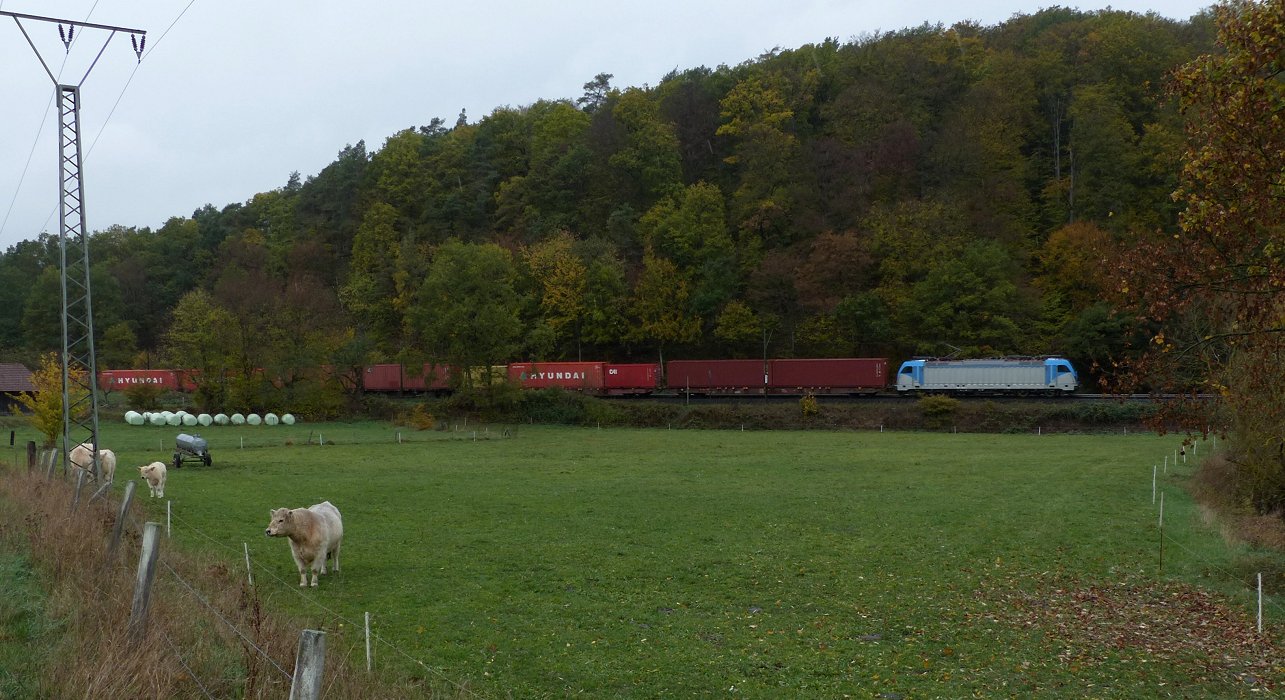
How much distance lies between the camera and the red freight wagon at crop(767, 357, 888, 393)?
2475 inches

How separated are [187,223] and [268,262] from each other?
80.1 ft

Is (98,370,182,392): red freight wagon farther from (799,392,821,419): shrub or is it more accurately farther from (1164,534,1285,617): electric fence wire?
(1164,534,1285,617): electric fence wire

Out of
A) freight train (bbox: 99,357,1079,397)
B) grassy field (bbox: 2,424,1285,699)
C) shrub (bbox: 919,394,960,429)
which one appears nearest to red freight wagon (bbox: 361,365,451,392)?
freight train (bbox: 99,357,1079,397)

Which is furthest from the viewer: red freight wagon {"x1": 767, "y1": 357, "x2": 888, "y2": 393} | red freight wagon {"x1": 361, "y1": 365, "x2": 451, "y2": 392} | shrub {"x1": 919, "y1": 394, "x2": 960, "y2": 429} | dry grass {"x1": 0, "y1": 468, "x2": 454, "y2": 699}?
red freight wagon {"x1": 361, "y1": 365, "x2": 451, "y2": 392}

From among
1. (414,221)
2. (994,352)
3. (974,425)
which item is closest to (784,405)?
(974,425)

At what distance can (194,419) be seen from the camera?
56188mm

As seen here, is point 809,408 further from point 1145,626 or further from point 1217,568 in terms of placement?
point 1145,626

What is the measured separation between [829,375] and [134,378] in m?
56.7

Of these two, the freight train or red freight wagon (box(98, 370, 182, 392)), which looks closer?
the freight train

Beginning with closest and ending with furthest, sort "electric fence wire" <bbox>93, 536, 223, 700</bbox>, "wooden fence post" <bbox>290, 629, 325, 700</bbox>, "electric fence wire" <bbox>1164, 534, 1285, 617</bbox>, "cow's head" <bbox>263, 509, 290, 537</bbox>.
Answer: "wooden fence post" <bbox>290, 629, 325, 700</bbox> → "electric fence wire" <bbox>93, 536, 223, 700</bbox> → "electric fence wire" <bbox>1164, 534, 1285, 617</bbox> → "cow's head" <bbox>263, 509, 290, 537</bbox>

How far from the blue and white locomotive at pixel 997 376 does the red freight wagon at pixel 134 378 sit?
189 ft

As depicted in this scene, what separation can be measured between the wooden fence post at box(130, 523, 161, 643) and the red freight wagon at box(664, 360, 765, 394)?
59.0m

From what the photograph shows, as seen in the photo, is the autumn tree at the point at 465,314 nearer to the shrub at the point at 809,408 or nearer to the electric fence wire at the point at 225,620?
the shrub at the point at 809,408

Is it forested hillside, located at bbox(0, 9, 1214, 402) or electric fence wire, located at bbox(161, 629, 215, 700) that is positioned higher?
forested hillside, located at bbox(0, 9, 1214, 402)
